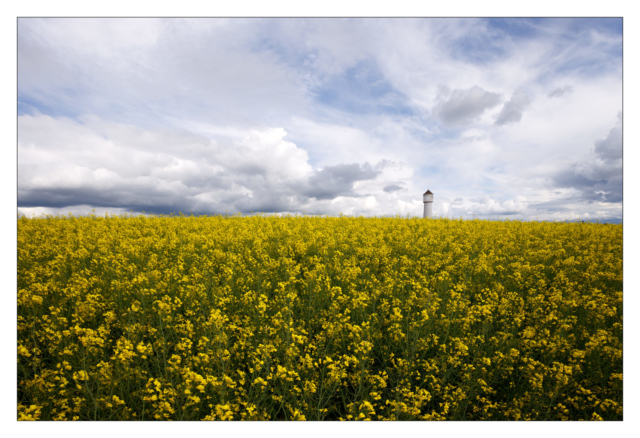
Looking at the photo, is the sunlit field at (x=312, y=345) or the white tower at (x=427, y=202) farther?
the white tower at (x=427, y=202)

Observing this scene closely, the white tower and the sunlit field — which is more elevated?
the white tower

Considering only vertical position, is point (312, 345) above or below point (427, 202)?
below

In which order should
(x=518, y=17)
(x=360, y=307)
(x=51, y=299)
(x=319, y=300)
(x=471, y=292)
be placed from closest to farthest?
1. (x=518, y=17)
2. (x=360, y=307)
3. (x=319, y=300)
4. (x=51, y=299)
5. (x=471, y=292)

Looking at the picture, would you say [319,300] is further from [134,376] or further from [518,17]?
[518,17]

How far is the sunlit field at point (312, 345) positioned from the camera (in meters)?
2.62

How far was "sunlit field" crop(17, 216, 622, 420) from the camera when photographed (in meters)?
2.62

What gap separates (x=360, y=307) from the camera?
357 centimetres

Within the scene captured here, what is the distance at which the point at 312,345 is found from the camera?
10.1 feet

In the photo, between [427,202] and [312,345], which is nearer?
[312,345]

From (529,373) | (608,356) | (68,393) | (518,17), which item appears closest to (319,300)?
(529,373)

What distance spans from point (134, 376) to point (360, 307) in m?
2.63

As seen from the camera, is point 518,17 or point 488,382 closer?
point 488,382

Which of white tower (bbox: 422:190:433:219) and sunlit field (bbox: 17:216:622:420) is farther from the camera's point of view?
white tower (bbox: 422:190:433:219)

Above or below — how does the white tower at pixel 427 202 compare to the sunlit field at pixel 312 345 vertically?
above
